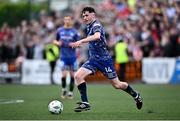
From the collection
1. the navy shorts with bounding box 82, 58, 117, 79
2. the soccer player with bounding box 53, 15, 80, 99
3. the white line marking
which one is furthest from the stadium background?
the navy shorts with bounding box 82, 58, 117, 79

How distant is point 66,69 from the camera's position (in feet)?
70.8

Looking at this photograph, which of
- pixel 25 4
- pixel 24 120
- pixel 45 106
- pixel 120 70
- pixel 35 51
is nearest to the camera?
pixel 24 120

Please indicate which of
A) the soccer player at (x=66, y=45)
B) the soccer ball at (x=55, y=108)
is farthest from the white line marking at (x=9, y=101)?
the soccer ball at (x=55, y=108)

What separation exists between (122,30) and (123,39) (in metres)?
0.44

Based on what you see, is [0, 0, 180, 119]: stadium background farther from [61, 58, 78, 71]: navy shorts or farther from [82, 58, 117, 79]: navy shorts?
[82, 58, 117, 79]: navy shorts

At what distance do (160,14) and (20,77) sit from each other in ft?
24.3

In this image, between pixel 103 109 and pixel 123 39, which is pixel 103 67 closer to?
pixel 103 109

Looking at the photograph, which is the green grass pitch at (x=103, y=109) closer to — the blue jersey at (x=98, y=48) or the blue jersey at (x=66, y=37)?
the blue jersey at (x=98, y=48)

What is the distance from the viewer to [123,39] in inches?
1193

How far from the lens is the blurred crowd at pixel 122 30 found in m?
30.6

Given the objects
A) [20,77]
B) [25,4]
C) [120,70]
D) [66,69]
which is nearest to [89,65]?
[66,69]

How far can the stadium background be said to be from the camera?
99.6 feet

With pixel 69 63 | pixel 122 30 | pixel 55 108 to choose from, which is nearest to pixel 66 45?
pixel 69 63

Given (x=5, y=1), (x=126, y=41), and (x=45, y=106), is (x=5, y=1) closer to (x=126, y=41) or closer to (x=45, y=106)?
(x=126, y=41)
